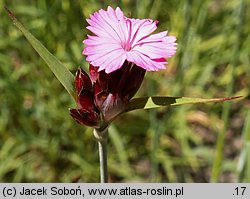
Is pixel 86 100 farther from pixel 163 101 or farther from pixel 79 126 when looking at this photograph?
pixel 79 126

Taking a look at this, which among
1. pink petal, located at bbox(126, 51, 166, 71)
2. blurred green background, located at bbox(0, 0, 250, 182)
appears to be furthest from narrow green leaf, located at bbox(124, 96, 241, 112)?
blurred green background, located at bbox(0, 0, 250, 182)

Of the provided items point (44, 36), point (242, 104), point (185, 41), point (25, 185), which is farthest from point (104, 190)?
point (242, 104)

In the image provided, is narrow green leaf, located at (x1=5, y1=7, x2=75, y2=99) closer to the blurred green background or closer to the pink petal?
the pink petal

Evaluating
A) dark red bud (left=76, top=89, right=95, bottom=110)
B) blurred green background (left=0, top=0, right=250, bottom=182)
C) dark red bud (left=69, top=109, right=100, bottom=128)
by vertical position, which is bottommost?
dark red bud (left=69, top=109, right=100, bottom=128)

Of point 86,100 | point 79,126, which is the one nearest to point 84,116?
point 86,100

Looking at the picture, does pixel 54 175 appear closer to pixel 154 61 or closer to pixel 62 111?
pixel 62 111
